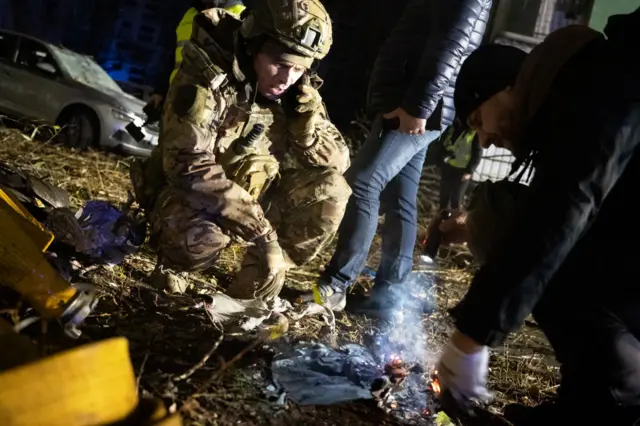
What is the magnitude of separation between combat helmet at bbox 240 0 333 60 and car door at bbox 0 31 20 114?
20.4ft

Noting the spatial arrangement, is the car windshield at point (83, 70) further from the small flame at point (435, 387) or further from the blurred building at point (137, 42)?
the small flame at point (435, 387)

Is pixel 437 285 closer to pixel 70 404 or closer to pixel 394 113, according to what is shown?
pixel 394 113

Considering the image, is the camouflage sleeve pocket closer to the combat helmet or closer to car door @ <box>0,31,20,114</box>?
the combat helmet

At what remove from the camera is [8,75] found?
7723mm

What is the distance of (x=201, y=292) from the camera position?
3.06m

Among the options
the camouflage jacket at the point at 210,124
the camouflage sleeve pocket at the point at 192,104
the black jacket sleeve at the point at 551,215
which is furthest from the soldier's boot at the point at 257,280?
the black jacket sleeve at the point at 551,215

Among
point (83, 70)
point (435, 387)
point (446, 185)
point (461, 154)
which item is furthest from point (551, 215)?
point (83, 70)

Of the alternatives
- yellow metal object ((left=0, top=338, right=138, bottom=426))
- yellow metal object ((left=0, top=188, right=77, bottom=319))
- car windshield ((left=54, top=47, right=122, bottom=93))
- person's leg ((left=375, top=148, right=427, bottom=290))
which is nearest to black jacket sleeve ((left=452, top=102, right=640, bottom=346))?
yellow metal object ((left=0, top=338, right=138, bottom=426))

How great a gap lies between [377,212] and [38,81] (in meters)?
6.23

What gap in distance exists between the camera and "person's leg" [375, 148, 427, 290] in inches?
132

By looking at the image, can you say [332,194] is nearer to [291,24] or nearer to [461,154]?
[291,24]

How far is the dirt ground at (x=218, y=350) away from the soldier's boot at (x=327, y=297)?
92 millimetres

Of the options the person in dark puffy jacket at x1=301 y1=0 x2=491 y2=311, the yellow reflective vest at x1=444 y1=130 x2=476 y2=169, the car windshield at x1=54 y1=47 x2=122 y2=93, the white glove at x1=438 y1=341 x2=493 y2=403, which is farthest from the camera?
the car windshield at x1=54 y1=47 x2=122 y2=93

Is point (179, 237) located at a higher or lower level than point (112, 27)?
lower
